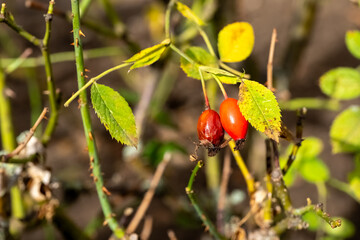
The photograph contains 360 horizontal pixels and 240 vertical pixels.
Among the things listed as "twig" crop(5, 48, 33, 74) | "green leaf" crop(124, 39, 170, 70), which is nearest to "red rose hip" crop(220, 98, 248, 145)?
"green leaf" crop(124, 39, 170, 70)

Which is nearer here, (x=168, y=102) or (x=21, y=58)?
(x=21, y=58)

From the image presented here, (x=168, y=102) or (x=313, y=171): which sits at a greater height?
(x=168, y=102)

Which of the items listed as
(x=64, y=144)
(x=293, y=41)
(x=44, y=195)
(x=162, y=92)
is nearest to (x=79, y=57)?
(x=44, y=195)

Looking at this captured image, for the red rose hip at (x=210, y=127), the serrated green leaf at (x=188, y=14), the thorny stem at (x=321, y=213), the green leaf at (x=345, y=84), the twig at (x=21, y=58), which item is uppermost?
the twig at (x=21, y=58)

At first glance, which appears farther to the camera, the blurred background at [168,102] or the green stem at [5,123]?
the blurred background at [168,102]

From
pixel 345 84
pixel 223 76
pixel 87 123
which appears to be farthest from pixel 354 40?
pixel 87 123

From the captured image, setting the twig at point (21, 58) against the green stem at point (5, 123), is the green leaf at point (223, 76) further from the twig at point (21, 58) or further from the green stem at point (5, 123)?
the green stem at point (5, 123)

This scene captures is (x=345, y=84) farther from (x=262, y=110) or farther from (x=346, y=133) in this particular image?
(x=262, y=110)

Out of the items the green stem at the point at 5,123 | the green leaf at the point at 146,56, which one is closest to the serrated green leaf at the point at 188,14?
the green leaf at the point at 146,56

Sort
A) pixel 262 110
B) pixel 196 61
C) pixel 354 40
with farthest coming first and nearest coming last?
pixel 354 40
pixel 196 61
pixel 262 110
